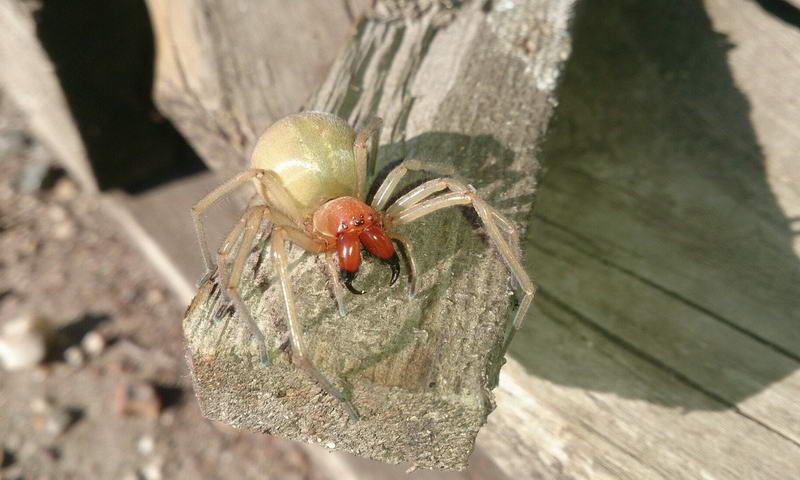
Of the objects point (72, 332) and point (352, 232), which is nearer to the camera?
point (352, 232)

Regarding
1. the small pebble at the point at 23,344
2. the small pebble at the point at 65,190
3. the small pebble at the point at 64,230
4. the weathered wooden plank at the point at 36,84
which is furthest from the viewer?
the small pebble at the point at 65,190

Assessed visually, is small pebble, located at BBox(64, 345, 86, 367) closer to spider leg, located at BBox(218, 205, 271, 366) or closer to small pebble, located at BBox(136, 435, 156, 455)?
small pebble, located at BBox(136, 435, 156, 455)

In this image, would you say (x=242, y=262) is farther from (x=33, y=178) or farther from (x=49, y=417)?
(x=33, y=178)

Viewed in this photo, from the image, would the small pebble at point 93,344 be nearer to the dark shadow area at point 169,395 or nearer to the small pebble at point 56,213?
the dark shadow area at point 169,395

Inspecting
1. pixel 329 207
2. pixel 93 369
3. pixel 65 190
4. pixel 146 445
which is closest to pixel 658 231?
pixel 329 207

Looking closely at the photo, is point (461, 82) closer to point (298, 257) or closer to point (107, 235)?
point (298, 257)

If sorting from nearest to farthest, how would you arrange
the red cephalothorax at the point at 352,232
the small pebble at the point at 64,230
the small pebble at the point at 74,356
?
the red cephalothorax at the point at 352,232, the small pebble at the point at 74,356, the small pebble at the point at 64,230

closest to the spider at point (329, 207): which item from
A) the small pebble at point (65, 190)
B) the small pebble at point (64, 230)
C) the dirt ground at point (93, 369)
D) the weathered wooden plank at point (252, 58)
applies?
the weathered wooden plank at point (252, 58)
